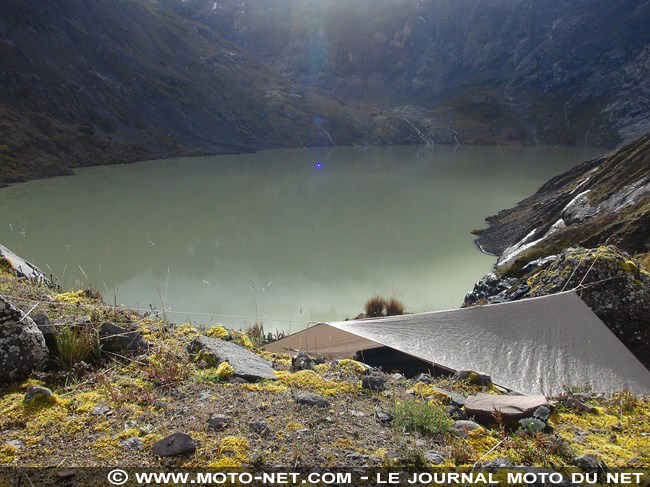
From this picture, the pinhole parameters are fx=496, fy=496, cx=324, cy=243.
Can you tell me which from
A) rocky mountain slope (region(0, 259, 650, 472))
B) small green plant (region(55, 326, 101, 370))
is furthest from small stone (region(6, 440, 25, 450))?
small green plant (region(55, 326, 101, 370))

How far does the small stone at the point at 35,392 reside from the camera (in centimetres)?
286

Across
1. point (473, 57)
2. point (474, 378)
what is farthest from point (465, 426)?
point (473, 57)

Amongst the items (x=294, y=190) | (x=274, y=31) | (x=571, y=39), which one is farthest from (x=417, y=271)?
(x=274, y=31)

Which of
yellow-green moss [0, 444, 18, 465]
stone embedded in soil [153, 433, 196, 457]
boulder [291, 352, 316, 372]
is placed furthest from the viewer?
boulder [291, 352, 316, 372]

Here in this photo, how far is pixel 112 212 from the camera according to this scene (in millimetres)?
19797

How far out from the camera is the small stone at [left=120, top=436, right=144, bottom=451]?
2.54m

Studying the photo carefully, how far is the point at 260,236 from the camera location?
16484 mm

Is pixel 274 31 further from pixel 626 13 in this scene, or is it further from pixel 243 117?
pixel 626 13

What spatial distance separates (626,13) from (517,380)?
86967 mm

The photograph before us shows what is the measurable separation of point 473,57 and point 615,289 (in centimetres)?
8670

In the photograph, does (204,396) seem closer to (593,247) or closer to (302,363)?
(302,363)

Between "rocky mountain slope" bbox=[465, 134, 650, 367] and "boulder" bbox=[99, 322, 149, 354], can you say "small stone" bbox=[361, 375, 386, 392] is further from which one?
"rocky mountain slope" bbox=[465, 134, 650, 367]

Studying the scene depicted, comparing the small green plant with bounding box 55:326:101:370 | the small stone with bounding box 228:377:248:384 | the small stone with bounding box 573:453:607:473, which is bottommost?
the small stone with bounding box 573:453:607:473

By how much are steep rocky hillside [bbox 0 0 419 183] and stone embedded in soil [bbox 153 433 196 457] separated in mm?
29330
